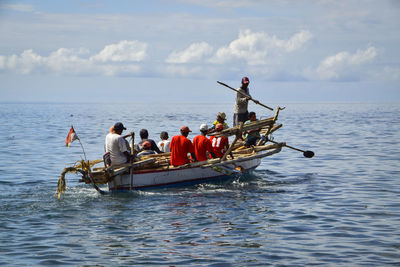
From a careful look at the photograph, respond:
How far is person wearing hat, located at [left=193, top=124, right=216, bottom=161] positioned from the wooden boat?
1.05 ft

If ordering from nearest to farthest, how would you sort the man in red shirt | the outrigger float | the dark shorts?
the outrigger float, the man in red shirt, the dark shorts

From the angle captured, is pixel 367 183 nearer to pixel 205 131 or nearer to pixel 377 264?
pixel 205 131

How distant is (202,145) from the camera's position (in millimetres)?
17109

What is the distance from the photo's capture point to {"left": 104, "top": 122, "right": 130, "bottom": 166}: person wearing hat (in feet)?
51.5

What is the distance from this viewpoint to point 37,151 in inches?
1240

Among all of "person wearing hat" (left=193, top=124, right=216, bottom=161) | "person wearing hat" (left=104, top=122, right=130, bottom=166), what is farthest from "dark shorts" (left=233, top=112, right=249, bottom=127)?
"person wearing hat" (left=104, top=122, right=130, bottom=166)

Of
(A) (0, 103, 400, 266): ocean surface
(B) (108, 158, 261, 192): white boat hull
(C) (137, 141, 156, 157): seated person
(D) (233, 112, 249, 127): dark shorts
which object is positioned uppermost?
(D) (233, 112, 249, 127): dark shorts

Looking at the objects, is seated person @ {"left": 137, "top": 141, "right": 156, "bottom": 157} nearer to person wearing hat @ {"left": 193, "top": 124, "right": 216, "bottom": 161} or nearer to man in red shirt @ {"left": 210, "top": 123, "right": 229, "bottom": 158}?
person wearing hat @ {"left": 193, "top": 124, "right": 216, "bottom": 161}

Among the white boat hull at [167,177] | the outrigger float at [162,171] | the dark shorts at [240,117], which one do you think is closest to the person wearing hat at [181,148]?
the outrigger float at [162,171]

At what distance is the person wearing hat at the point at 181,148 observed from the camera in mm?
16516

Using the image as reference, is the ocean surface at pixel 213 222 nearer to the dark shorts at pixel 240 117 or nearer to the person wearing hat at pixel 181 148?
the person wearing hat at pixel 181 148

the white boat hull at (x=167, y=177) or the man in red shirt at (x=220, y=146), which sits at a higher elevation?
the man in red shirt at (x=220, y=146)

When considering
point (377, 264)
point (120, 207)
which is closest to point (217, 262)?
point (377, 264)

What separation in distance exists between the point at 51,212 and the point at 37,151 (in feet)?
60.8
